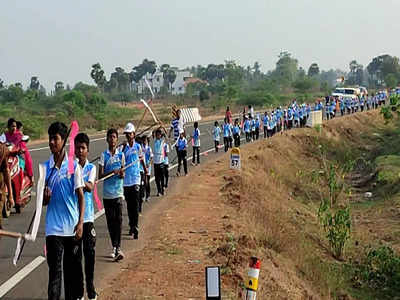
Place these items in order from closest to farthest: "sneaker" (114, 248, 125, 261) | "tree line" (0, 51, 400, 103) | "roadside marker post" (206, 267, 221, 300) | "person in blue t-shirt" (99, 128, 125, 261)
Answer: "roadside marker post" (206, 267, 221, 300) → "person in blue t-shirt" (99, 128, 125, 261) → "sneaker" (114, 248, 125, 261) → "tree line" (0, 51, 400, 103)

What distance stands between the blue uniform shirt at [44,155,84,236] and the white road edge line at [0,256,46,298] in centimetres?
193

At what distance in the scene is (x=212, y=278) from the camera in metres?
5.31

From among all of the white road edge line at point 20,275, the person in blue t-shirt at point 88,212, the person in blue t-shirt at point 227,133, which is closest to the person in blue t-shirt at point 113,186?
the white road edge line at point 20,275

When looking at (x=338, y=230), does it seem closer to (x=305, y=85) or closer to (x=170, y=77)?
(x=305, y=85)

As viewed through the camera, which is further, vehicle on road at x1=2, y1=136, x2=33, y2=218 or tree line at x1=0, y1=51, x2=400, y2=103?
tree line at x1=0, y1=51, x2=400, y2=103

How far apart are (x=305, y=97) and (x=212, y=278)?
74895mm

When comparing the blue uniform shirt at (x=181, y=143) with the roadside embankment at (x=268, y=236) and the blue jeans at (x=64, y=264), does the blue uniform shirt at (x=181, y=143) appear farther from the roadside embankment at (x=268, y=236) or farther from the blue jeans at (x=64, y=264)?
the blue jeans at (x=64, y=264)

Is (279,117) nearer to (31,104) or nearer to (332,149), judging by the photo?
(332,149)

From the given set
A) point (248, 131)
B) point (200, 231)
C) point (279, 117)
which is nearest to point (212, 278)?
point (200, 231)

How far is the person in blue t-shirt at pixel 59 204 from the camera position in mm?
6133

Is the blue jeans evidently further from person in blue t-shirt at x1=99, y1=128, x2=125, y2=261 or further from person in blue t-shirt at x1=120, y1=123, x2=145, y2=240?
person in blue t-shirt at x1=120, y1=123, x2=145, y2=240

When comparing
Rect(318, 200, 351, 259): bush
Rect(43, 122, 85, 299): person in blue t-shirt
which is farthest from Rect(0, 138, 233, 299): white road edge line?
Rect(318, 200, 351, 259): bush

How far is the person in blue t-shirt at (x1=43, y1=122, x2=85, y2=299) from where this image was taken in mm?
6133

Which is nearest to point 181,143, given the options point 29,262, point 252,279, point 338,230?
point 338,230
